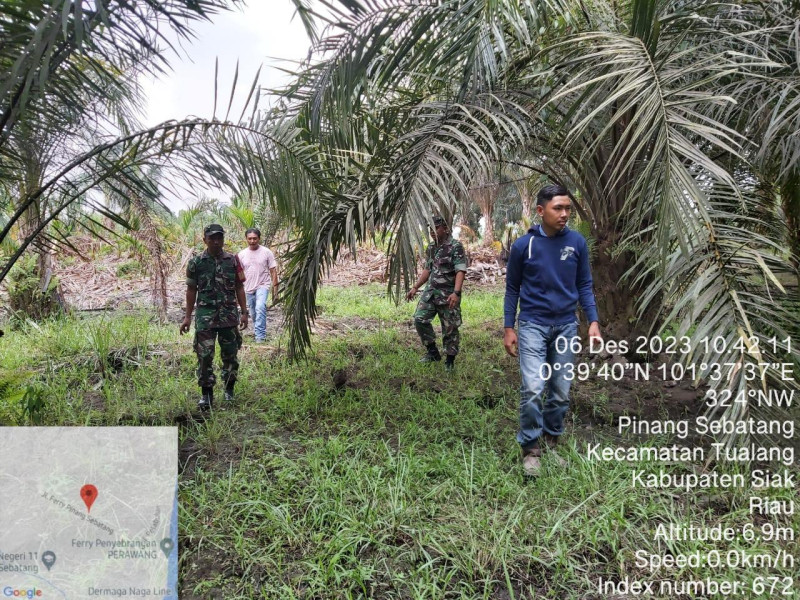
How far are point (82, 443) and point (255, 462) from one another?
114 centimetres

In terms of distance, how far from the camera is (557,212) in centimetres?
285

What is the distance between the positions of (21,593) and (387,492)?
165 cm

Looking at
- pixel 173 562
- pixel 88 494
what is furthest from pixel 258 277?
pixel 173 562

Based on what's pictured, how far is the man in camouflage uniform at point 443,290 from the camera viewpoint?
5.11 meters

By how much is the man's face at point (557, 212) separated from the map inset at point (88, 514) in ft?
Answer: 7.81

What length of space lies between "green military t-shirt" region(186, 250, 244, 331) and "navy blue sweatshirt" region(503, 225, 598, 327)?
2362 mm

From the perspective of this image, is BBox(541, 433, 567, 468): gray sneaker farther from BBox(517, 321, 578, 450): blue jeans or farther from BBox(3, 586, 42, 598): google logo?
BBox(3, 586, 42, 598): google logo

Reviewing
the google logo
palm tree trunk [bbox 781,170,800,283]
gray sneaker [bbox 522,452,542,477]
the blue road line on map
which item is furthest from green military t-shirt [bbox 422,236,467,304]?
the google logo

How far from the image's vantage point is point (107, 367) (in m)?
5.09

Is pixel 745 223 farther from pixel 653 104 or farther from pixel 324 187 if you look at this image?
pixel 324 187

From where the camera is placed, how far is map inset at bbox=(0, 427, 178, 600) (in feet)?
7.13

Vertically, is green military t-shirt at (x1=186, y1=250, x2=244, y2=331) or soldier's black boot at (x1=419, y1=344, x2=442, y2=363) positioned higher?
green military t-shirt at (x1=186, y1=250, x2=244, y2=331)

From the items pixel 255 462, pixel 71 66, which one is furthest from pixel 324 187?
pixel 255 462

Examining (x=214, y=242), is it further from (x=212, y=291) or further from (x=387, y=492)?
(x=387, y=492)
